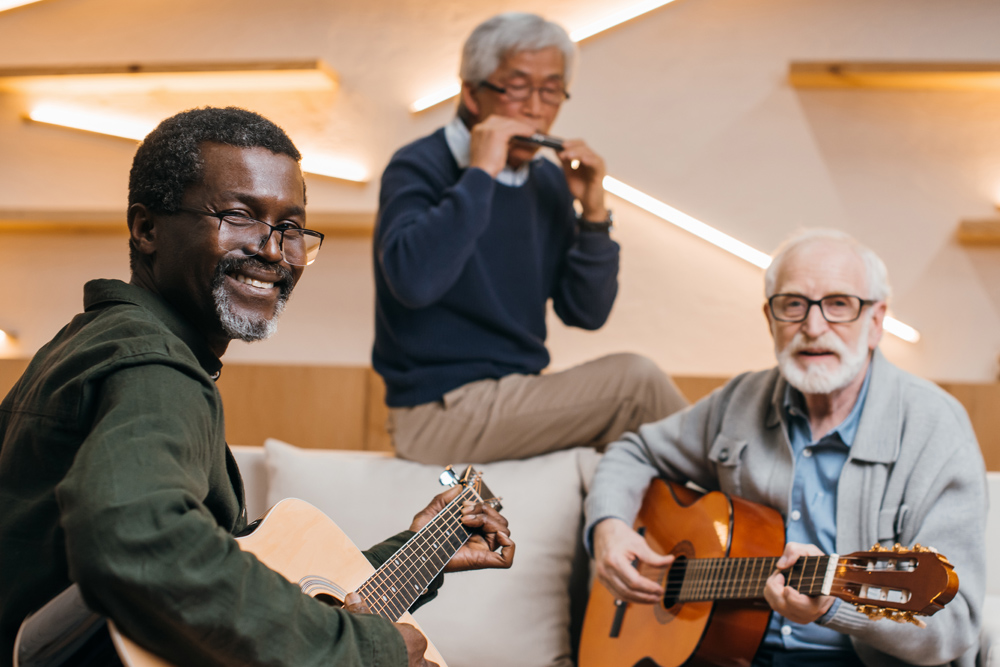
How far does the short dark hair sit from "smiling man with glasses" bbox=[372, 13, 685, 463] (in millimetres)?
891

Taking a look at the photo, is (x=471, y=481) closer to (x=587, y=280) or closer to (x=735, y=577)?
(x=735, y=577)

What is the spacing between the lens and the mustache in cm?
101

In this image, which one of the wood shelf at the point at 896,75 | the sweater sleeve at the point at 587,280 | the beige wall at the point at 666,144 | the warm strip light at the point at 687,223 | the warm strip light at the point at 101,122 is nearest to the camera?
the sweater sleeve at the point at 587,280

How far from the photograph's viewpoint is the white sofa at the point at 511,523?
68.9 inches

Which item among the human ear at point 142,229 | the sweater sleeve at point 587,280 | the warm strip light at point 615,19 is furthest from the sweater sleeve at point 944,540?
the warm strip light at point 615,19

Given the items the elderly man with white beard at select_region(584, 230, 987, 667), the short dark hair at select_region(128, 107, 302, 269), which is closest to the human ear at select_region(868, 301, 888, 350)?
the elderly man with white beard at select_region(584, 230, 987, 667)

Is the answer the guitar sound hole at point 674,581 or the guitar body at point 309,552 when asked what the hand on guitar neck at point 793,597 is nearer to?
the guitar sound hole at point 674,581

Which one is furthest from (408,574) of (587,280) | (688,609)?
(587,280)

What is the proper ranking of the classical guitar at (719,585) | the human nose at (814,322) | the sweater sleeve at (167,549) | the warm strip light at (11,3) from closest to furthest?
the sweater sleeve at (167,549), the classical guitar at (719,585), the human nose at (814,322), the warm strip light at (11,3)

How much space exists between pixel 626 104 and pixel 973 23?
1.10 m

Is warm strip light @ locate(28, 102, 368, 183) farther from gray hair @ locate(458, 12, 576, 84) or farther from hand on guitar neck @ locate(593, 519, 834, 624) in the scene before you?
hand on guitar neck @ locate(593, 519, 834, 624)

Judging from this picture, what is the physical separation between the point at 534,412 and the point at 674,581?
1.65 feet

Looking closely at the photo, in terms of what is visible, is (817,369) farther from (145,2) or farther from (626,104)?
(145,2)

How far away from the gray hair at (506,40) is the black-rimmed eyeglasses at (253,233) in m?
1.17
